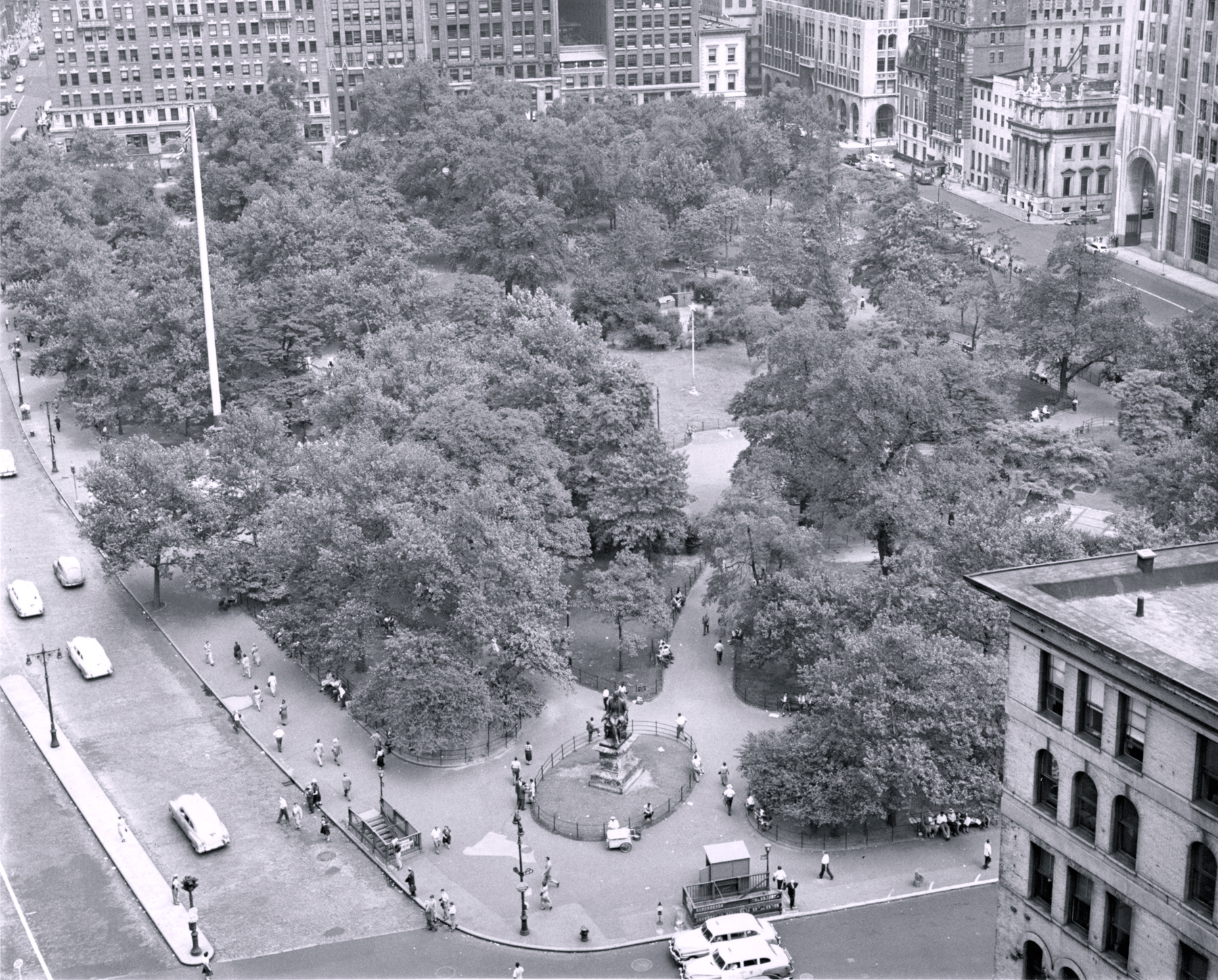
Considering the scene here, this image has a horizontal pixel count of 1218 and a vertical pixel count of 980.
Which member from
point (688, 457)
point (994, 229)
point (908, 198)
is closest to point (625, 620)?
point (688, 457)

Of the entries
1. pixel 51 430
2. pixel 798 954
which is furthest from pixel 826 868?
pixel 51 430

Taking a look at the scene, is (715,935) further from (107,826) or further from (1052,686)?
(107,826)

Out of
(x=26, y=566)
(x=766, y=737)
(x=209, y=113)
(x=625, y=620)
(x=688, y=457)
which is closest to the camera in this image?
(x=766, y=737)

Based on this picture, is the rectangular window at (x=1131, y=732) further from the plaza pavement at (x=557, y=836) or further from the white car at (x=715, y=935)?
the plaza pavement at (x=557, y=836)

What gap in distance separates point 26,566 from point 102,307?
2786 cm

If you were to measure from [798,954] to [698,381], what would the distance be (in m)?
72.0

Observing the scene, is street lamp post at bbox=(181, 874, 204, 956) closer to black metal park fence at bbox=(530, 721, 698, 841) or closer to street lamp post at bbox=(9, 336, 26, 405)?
black metal park fence at bbox=(530, 721, 698, 841)

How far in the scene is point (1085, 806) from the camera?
126 feet

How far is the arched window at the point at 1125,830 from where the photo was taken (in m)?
36.9

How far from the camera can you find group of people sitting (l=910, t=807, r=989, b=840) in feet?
205

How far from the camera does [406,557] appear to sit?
70.6 m

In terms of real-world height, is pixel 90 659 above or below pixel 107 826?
above

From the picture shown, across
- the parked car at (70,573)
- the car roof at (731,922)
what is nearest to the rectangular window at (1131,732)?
the car roof at (731,922)

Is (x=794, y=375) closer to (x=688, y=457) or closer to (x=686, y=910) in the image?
(x=688, y=457)
